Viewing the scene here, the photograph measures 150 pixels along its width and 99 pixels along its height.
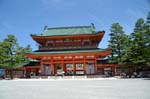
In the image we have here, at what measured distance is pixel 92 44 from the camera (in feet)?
129

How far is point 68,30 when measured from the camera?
43.5m

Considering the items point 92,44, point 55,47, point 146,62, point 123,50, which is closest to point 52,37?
point 55,47

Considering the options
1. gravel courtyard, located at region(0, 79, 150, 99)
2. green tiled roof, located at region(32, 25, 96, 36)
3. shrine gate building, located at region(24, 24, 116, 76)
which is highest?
green tiled roof, located at region(32, 25, 96, 36)

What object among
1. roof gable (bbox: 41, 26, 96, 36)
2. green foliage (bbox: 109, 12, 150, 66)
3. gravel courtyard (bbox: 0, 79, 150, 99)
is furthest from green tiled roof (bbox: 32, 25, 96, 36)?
gravel courtyard (bbox: 0, 79, 150, 99)

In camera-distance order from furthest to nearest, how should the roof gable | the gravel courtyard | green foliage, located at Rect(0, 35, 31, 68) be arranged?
the roof gable → green foliage, located at Rect(0, 35, 31, 68) → the gravel courtyard

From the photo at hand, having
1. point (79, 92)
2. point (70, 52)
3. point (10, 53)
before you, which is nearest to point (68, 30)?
point (70, 52)

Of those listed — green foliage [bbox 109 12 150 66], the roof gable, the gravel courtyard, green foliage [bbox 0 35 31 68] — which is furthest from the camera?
the roof gable

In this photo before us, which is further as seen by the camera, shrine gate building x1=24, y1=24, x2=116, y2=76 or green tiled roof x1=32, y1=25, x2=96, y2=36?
green tiled roof x1=32, y1=25, x2=96, y2=36

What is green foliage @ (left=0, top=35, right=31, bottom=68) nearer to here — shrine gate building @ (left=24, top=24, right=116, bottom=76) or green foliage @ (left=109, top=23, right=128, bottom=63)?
shrine gate building @ (left=24, top=24, right=116, bottom=76)

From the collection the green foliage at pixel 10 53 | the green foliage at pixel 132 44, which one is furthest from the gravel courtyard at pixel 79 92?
the green foliage at pixel 10 53

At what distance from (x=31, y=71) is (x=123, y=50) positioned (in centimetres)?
1883

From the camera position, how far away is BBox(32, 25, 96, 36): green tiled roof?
4171cm

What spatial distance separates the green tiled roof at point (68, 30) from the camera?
41706mm

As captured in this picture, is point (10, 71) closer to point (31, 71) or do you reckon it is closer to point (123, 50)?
point (31, 71)
